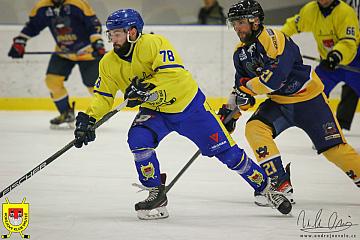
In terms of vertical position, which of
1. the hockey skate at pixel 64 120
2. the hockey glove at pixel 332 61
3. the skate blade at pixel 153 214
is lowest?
the hockey skate at pixel 64 120

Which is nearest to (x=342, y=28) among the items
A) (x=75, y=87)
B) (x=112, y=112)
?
(x=112, y=112)

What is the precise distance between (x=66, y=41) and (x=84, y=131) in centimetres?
390

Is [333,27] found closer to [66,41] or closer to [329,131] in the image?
[329,131]

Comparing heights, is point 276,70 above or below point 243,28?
below

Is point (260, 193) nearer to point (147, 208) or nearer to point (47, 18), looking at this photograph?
point (147, 208)

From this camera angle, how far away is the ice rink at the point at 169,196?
3570 millimetres

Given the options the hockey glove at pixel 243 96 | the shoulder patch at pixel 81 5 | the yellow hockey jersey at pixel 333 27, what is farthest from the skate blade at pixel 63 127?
the hockey glove at pixel 243 96

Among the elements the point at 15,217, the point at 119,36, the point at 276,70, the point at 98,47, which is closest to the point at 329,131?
the point at 276,70

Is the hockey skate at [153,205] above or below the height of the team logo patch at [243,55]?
below

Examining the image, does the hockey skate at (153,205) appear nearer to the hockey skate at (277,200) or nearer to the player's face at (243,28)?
the hockey skate at (277,200)

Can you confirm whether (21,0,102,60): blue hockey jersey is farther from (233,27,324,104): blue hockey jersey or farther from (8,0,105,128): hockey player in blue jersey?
(233,27,324,104): blue hockey jersey

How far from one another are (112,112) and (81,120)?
0.15 meters

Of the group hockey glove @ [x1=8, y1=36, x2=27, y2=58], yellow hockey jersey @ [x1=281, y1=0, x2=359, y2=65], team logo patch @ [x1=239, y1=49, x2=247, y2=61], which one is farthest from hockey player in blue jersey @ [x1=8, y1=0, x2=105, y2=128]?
team logo patch @ [x1=239, y1=49, x2=247, y2=61]

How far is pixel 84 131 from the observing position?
3.76m
